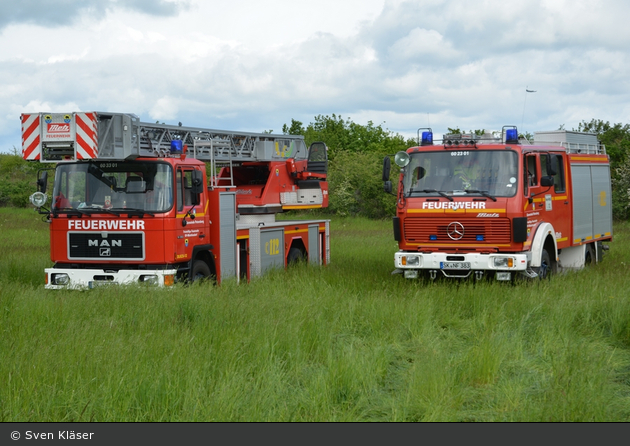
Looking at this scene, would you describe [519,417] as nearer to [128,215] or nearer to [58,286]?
[128,215]

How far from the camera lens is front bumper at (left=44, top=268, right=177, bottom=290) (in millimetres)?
11469

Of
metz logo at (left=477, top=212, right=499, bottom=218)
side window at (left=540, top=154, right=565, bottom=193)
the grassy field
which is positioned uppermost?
side window at (left=540, top=154, right=565, bottom=193)

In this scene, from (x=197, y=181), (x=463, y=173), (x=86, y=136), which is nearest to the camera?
(x=86, y=136)

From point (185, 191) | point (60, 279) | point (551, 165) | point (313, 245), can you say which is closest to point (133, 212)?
point (185, 191)

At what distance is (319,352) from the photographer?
26.1 feet

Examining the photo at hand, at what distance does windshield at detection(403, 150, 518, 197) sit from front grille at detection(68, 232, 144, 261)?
4.77m

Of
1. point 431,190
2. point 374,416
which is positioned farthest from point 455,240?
point 374,416

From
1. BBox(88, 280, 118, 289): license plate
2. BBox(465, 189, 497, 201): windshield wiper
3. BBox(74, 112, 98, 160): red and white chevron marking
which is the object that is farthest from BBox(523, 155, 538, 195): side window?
BBox(74, 112, 98, 160): red and white chevron marking

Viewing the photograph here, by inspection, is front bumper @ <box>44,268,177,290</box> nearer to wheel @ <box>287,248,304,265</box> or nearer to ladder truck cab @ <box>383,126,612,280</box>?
ladder truck cab @ <box>383,126,612,280</box>

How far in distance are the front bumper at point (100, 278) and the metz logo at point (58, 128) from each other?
2.28m

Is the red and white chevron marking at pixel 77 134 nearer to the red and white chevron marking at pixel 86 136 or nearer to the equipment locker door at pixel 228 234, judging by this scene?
the red and white chevron marking at pixel 86 136

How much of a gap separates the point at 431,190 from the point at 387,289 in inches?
76.8

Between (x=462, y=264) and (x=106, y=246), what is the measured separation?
593 centimetres

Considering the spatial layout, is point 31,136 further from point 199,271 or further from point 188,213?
point 199,271
